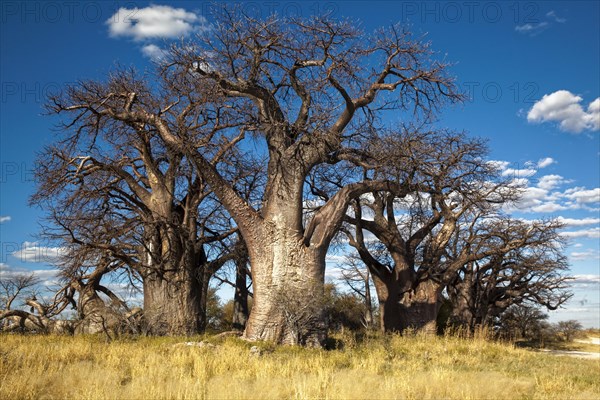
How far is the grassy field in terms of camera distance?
18.9 ft

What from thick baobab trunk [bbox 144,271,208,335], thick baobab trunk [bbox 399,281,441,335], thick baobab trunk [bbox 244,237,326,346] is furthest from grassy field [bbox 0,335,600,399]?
thick baobab trunk [bbox 399,281,441,335]

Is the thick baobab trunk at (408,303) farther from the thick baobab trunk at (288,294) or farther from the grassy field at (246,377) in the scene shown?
the grassy field at (246,377)

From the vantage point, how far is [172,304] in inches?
537

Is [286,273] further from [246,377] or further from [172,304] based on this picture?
[246,377]

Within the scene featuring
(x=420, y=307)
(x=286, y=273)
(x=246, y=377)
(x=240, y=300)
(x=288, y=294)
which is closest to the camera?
(x=246, y=377)

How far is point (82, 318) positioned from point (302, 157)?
300 inches

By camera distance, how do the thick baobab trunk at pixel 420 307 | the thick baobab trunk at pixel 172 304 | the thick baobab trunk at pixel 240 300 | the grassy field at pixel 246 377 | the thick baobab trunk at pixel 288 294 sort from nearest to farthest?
the grassy field at pixel 246 377
the thick baobab trunk at pixel 288 294
the thick baobab trunk at pixel 172 304
the thick baobab trunk at pixel 420 307
the thick baobab trunk at pixel 240 300

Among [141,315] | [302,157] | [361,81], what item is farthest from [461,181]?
[141,315]

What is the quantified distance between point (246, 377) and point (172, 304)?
738 cm

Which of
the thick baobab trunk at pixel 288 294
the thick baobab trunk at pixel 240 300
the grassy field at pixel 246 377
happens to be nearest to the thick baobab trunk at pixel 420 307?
the thick baobab trunk at pixel 240 300

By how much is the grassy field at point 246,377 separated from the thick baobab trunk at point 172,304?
3238mm

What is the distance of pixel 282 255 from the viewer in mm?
11523

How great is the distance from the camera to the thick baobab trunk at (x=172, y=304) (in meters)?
13.4

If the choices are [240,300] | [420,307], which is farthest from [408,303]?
[240,300]
